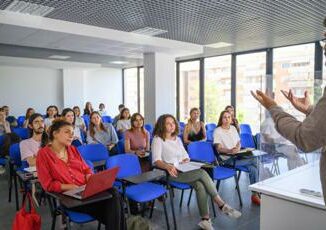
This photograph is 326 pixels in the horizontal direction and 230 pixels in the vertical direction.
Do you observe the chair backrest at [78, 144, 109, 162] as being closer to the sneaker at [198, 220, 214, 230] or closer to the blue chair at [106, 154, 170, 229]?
the blue chair at [106, 154, 170, 229]

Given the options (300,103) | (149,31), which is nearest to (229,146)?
(149,31)

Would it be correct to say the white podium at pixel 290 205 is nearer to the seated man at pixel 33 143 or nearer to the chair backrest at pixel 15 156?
the seated man at pixel 33 143

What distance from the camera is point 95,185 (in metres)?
2.32

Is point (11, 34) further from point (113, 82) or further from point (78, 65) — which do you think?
point (113, 82)

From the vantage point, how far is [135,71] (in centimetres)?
1243

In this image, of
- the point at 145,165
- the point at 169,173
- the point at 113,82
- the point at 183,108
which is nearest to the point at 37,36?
the point at 145,165

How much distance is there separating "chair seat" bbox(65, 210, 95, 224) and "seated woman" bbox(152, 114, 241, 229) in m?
1.06

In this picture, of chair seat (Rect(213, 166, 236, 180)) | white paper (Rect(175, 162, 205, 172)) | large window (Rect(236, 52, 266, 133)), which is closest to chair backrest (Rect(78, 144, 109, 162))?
white paper (Rect(175, 162, 205, 172))

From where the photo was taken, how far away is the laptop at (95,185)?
227cm

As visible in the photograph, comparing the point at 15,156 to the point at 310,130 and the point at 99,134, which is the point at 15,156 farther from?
the point at 310,130

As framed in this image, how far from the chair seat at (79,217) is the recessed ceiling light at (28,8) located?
289 cm

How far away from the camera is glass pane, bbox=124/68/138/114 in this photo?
1254 cm

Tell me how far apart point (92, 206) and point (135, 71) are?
33.4 feet

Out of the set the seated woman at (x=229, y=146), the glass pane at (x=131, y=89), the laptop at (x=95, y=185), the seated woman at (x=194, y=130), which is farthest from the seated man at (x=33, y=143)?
the glass pane at (x=131, y=89)
